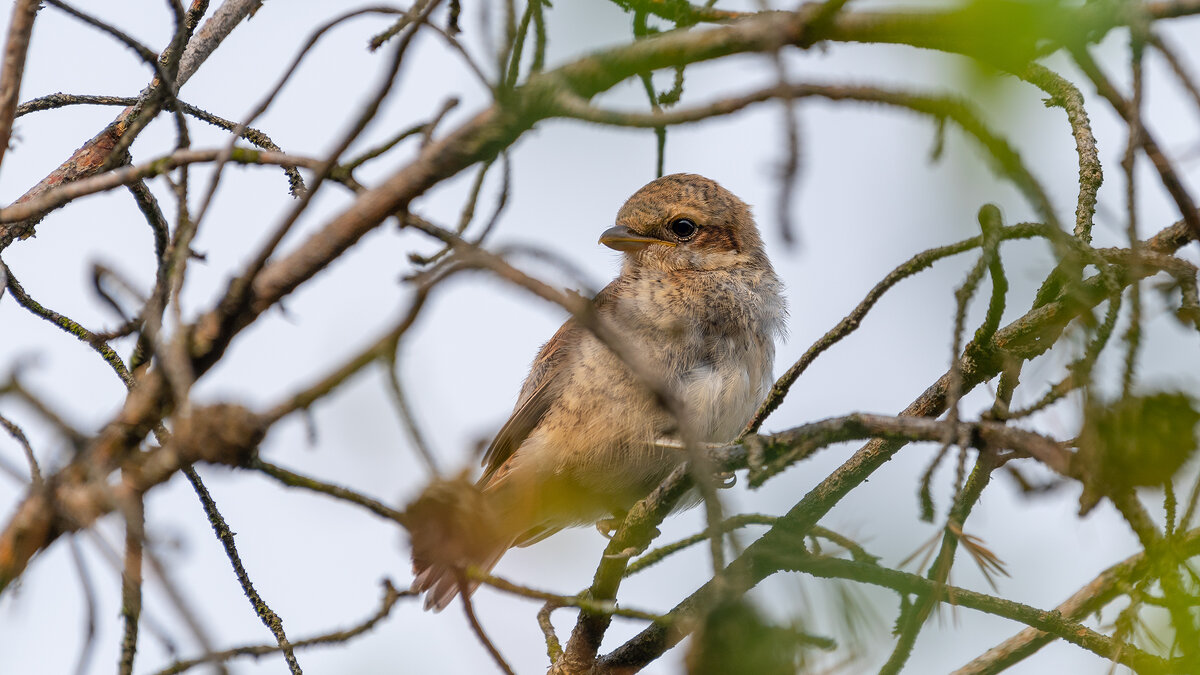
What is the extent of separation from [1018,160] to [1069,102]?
1646 mm

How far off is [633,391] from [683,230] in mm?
1392

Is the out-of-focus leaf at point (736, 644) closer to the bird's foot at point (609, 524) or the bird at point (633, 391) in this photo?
the bird at point (633, 391)

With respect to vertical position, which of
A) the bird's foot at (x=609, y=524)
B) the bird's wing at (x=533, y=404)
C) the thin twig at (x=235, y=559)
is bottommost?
the thin twig at (x=235, y=559)

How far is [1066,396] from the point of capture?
2.20 metres

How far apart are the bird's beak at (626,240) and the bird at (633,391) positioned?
22mm

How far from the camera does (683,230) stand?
6066 mm

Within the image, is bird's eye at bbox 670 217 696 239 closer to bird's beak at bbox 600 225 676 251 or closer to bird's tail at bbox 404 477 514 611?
bird's beak at bbox 600 225 676 251

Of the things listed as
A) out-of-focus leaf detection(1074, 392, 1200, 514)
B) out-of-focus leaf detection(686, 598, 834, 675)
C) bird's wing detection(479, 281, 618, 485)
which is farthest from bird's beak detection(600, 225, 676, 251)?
out-of-focus leaf detection(686, 598, 834, 675)

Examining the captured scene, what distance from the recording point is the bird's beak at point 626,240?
19.7ft

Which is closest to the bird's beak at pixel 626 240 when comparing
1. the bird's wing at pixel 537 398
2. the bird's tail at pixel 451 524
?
the bird's wing at pixel 537 398

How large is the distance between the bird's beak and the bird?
0.02m

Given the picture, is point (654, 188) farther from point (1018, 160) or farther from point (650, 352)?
point (1018, 160)

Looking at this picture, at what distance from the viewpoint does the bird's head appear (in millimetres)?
5883

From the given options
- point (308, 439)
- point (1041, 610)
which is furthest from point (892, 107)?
point (1041, 610)
